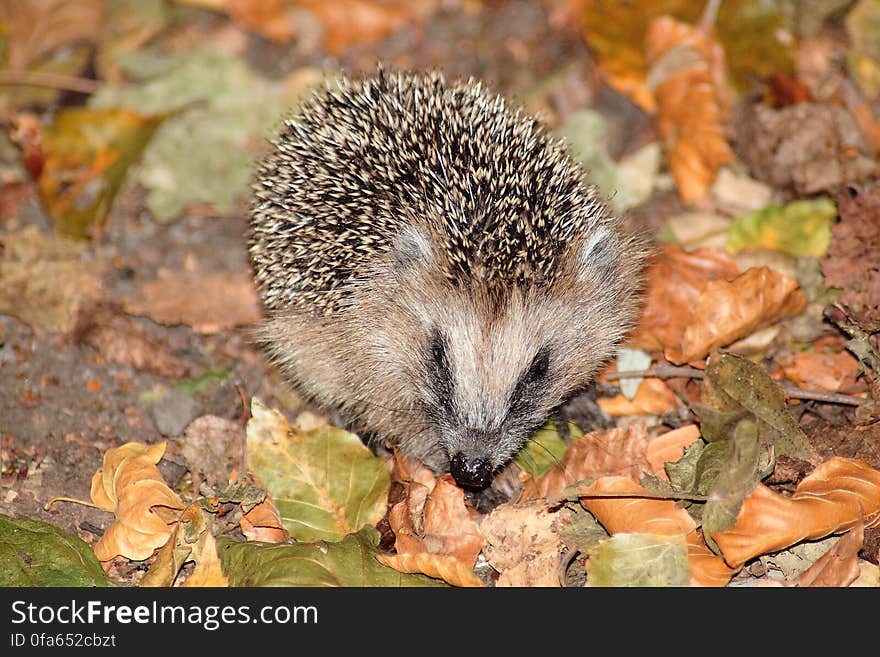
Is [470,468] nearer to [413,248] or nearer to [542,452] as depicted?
[542,452]

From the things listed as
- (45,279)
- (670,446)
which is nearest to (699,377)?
(670,446)

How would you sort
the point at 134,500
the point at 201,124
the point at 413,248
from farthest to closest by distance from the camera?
1. the point at 201,124
2. the point at 413,248
3. the point at 134,500

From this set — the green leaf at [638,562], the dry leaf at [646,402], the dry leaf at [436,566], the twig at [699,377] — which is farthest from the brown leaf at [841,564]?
the dry leaf at [436,566]

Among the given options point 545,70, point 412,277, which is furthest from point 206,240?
point 545,70

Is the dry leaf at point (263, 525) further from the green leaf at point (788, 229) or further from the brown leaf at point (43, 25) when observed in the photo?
the brown leaf at point (43, 25)

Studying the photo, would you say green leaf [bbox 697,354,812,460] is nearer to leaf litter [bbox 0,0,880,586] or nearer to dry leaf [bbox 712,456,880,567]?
leaf litter [bbox 0,0,880,586]

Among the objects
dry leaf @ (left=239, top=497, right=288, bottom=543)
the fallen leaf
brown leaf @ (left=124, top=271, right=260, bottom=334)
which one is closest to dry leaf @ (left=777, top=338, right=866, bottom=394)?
dry leaf @ (left=239, top=497, right=288, bottom=543)

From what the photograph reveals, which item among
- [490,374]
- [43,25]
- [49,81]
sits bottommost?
[490,374]
